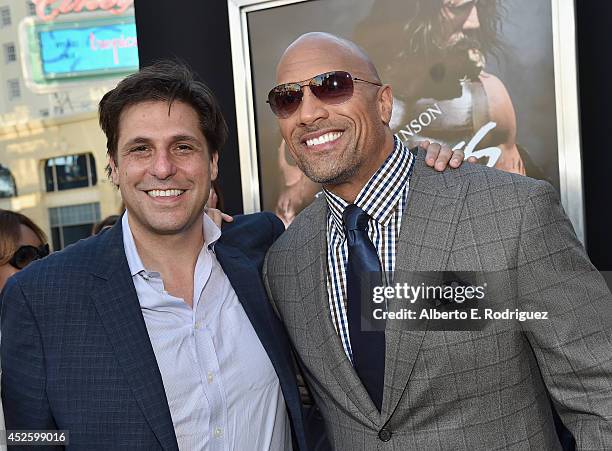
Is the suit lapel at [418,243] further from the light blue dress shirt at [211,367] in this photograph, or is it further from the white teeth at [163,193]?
the white teeth at [163,193]

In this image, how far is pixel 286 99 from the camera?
2.42 metres

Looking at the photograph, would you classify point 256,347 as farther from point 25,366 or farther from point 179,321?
point 25,366

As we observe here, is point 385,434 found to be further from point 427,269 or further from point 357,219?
point 357,219

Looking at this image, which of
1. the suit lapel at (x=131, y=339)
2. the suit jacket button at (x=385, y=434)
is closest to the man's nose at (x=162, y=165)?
the suit lapel at (x=131, y=339)

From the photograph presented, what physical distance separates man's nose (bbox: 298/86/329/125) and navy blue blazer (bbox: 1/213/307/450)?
2.49 ft

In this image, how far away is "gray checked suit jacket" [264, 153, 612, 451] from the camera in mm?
2006

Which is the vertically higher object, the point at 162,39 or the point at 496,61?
the point at 162,39

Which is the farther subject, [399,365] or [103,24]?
[103,24]

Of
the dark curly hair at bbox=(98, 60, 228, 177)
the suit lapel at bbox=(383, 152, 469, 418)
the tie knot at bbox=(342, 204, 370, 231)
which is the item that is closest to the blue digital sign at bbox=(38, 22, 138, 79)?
the dark curly hair at bbox=(98, 60, 228, 177)

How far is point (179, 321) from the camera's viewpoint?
7.49ft

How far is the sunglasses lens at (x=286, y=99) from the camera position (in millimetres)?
2389

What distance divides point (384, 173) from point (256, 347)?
28.0 inches

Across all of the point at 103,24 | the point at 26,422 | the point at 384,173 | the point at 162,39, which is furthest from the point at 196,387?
the point at 103,24

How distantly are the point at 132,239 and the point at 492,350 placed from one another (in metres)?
1.22
